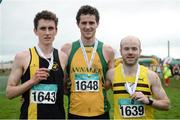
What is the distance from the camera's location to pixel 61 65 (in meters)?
5.14

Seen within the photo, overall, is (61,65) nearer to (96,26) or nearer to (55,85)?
(55,85)

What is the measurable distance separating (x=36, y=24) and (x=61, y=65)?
0.58m

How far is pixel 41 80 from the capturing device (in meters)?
4.90

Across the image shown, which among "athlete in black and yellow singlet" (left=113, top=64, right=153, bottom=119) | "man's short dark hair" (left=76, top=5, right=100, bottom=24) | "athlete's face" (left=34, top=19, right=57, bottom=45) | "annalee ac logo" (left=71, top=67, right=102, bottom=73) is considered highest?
"man's short dark hair" (left=76, top=5, right=100, bottom=24)

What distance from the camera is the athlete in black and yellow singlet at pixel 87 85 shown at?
5445mm

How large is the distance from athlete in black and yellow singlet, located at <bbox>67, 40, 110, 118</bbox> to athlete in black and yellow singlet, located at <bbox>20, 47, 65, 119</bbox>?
1.51 feet

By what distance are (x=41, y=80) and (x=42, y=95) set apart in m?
0.18

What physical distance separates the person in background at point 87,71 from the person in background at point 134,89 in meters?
0.43

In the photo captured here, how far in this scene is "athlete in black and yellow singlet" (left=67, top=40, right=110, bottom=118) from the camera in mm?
5445

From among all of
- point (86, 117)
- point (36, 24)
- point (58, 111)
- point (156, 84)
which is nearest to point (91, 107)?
point (86, 117)

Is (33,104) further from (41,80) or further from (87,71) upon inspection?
(87,71)

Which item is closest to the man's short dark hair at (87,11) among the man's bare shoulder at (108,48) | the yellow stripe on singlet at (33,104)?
the man's bare shoulder at (108,48)

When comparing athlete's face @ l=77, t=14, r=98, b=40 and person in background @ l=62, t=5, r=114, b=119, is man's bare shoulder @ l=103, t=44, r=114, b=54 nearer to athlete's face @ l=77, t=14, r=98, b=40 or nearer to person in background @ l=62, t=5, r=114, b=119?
person in background @ l=62, t=5, r=114, b=119

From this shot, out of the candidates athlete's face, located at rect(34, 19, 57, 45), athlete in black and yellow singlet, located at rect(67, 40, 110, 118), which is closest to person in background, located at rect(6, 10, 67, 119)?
athlete's face, located at rect(34, 19, 57, 45)
